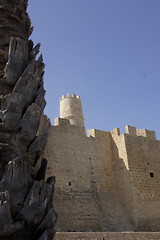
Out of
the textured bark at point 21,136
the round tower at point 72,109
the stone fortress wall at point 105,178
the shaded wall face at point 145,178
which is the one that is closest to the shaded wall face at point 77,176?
the stone fortress wall at point 105,178

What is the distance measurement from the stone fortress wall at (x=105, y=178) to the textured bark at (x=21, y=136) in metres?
10.0

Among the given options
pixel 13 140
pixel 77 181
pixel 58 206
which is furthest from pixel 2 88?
pixel 77 181

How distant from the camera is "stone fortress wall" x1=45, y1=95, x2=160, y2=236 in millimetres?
13908

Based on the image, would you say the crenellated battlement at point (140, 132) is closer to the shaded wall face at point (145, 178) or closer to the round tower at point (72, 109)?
the shaded wall face at point (145, 178)

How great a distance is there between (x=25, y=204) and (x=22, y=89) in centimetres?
123

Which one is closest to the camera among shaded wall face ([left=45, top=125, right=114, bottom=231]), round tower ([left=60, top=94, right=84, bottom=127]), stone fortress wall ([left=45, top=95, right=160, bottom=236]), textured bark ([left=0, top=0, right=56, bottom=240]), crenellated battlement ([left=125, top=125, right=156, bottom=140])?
textured bark ([left=0, top=0, right=56, bottom=240])

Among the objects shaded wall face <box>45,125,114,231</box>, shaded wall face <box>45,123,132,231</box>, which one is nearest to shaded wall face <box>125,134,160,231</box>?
shaded wall face <box>45,123,132,231</box>

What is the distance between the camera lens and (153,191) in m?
15.2

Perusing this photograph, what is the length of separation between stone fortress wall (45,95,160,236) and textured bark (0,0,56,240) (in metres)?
10.0

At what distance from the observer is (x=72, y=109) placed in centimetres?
2220

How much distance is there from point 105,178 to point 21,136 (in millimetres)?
13114

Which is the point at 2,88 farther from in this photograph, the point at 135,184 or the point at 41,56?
the point at 135,184

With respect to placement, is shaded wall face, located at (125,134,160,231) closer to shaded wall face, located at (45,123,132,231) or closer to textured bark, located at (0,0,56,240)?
shaded wall face, located at (45,123,132,231)

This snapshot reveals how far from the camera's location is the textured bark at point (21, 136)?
2811 mm
